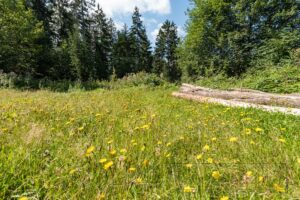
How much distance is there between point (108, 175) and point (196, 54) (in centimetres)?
2106

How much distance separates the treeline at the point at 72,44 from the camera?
18266mm

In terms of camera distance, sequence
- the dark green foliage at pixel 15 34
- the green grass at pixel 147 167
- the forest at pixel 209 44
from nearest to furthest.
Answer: the green grass at pixel 147 167, the forest at pixel 209 44, the dark green foliage at pixel 15 34

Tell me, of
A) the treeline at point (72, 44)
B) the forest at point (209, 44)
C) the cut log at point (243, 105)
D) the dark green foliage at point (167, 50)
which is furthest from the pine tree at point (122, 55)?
the cut log at point (243, 105)

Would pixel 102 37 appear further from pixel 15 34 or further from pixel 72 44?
pixel 15 34

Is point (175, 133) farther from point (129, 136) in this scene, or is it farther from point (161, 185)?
point (161, 185)

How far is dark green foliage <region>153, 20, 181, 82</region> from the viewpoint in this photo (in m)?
45.6

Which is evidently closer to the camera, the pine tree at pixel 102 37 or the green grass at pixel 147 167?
the green grass at pixel 147 167

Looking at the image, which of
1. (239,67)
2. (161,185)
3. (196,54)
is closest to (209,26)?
(196,54)

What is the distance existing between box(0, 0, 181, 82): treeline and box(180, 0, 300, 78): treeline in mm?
8385

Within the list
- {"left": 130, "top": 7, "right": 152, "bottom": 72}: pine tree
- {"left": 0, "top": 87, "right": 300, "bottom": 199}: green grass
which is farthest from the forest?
{"left": 130, "top": 7, "right": 152, "bottom": 72}: pine tree

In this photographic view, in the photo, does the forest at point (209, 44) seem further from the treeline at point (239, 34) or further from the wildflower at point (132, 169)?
the wildflower at point (132, 169)

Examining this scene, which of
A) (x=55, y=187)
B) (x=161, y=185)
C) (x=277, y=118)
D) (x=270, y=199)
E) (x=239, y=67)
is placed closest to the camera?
(x=270, y=199)

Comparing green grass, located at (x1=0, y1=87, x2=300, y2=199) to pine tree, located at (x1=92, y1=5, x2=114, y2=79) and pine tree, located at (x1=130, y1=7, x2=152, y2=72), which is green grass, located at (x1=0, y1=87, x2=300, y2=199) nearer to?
pine tree, located at (x1=92, y1=5, x2=114, y2=79)

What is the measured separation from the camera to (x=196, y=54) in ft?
70.8
